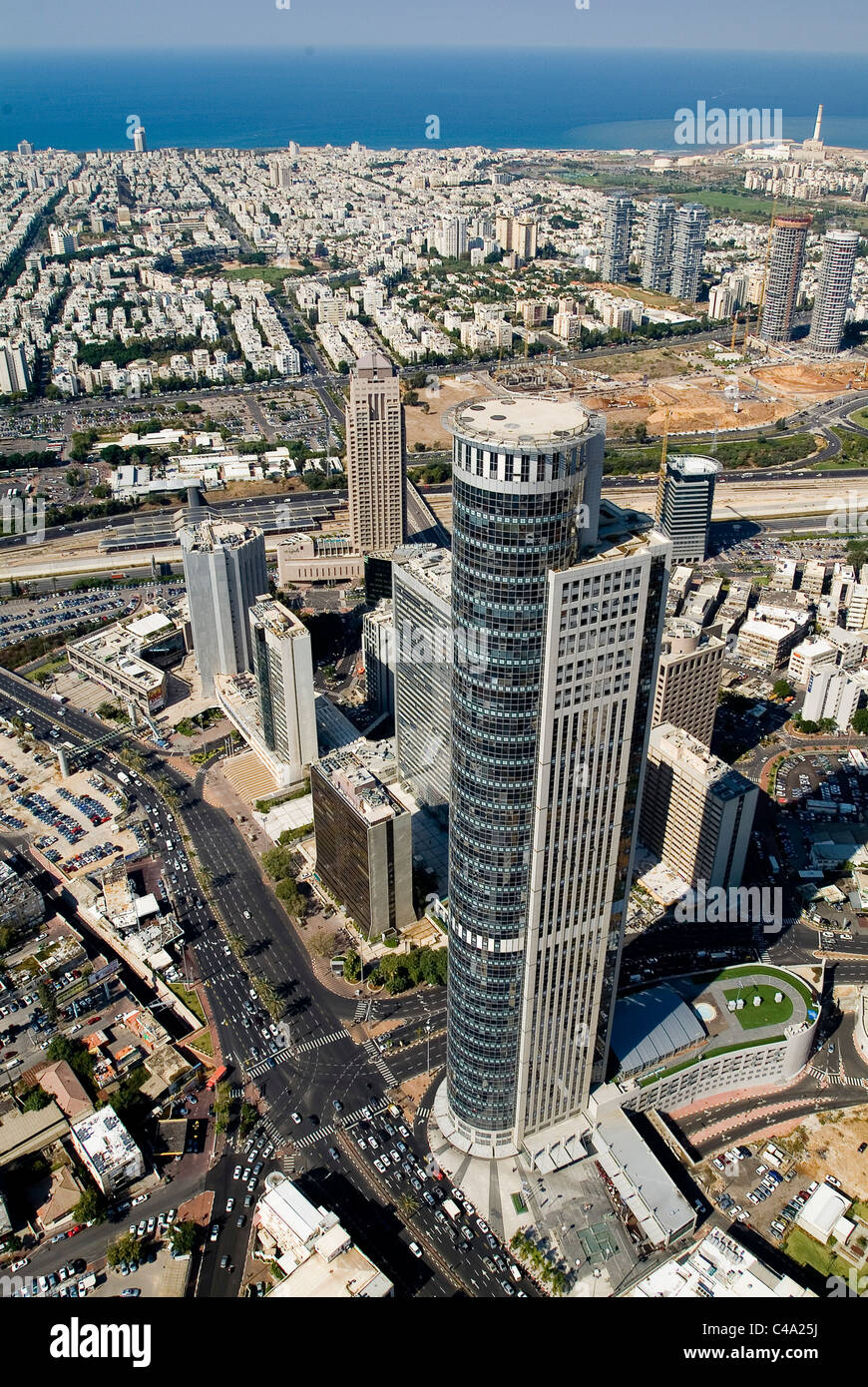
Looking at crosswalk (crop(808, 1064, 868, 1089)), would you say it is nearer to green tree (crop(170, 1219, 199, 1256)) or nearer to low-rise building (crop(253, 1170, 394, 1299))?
low-rise building (crop(253, 1170, 394, 1299))

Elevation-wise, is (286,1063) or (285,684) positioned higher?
(285,684)

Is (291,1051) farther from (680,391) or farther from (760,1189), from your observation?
(680,391)

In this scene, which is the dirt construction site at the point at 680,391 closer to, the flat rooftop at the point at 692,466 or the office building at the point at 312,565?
the flat rooftop at the point at 692,466

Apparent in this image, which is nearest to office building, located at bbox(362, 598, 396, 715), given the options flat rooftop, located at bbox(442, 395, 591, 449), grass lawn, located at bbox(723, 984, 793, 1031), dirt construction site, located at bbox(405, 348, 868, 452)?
grass lawn, located at bbox(723, 984, 793, 1031)

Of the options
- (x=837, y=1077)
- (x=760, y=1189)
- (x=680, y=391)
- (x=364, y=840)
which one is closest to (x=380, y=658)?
(x=364, y=840)

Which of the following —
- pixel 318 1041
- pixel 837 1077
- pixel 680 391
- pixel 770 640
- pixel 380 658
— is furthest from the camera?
pixel 680 391

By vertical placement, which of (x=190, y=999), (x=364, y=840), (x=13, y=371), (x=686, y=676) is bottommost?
(x=190, y=999)
